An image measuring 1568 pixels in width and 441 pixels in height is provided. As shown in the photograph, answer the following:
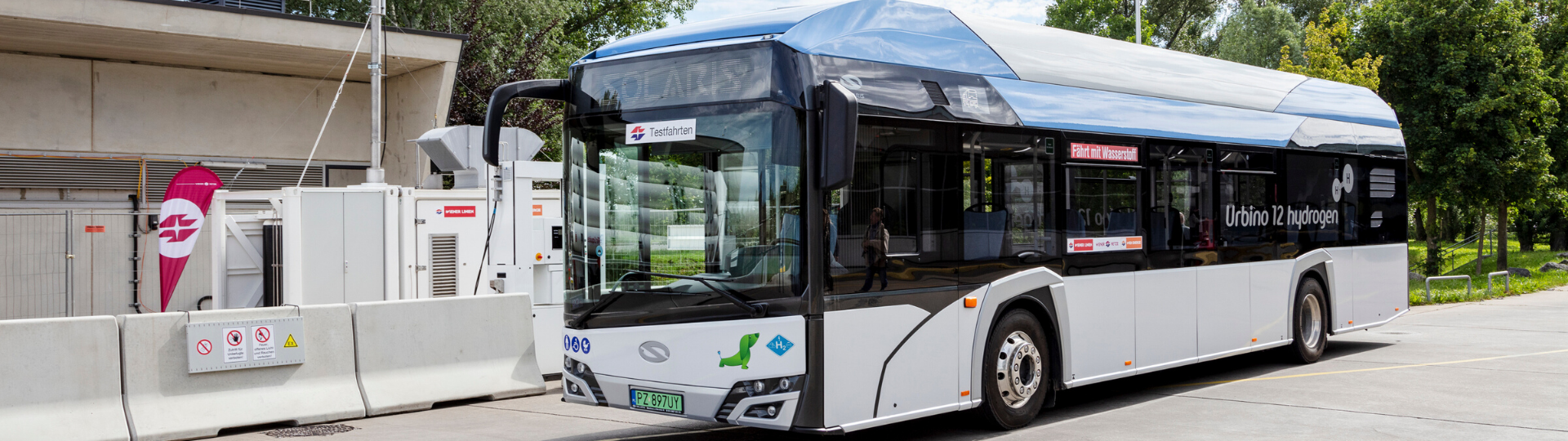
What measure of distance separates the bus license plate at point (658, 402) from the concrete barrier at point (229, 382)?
3.28 meters

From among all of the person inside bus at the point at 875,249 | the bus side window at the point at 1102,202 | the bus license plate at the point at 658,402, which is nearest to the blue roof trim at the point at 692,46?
the person inside bus at the point at 875,249

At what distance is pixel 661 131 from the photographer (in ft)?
22.0

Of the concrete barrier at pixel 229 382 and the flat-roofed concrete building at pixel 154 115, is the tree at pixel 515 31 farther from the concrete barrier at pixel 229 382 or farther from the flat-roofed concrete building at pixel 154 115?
the concrete barrier at pixel 229 382

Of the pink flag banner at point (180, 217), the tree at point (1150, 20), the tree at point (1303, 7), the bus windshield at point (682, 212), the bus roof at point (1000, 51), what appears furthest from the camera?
the tree at point (1303, 7)

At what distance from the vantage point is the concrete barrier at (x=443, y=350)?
9242 mm

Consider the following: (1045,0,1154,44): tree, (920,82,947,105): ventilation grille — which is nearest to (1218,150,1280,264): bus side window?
(920,82,947,105): ventilation grille

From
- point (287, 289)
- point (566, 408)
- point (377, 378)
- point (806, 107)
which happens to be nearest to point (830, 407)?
point (806, 107)

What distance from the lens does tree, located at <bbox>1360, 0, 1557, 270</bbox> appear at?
2653 centimetres

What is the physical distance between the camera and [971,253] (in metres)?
7.38

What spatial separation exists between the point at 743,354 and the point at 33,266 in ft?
49.6

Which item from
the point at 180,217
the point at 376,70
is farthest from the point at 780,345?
the point at 376,70

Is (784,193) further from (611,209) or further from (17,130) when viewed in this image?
(17,130)

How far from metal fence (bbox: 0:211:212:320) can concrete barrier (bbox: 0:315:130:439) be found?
959cm

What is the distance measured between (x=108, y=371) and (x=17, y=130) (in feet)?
40.9
